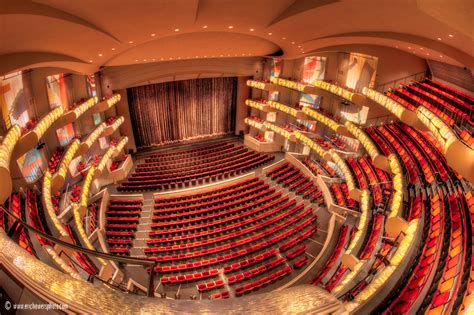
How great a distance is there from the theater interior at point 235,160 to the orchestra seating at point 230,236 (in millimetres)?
115

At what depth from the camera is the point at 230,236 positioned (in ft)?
54.3

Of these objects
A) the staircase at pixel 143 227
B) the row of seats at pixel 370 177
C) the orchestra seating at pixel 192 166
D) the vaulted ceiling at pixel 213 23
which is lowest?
the staircase at pixel 143 227

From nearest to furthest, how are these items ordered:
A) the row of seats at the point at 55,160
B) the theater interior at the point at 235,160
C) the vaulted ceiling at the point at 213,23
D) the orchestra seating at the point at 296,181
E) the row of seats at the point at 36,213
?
the theater interior at the point at 235,160, the vaulted ceiling at the point at 213,23, the row of seats at the point at 36,213, the row of seats at the point at 55,160, the orchestra seating at the point at 296,181

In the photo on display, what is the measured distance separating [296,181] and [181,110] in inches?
501

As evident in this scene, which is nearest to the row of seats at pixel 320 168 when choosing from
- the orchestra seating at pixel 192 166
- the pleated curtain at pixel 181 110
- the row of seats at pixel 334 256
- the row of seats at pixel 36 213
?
the orchestra seating at pixel 192 166

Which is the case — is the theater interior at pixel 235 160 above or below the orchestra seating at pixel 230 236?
above

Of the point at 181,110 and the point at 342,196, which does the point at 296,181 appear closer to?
the point at 342,196

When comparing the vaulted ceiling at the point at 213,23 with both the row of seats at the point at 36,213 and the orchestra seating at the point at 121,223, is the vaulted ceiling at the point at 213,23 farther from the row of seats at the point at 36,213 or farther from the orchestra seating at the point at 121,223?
the orchestra seating at the point at 121,223

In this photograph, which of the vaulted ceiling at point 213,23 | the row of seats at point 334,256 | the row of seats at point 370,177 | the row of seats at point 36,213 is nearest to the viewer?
the vaulted ceiling at point 213,23

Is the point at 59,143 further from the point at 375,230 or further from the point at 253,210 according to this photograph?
the point at 375,230

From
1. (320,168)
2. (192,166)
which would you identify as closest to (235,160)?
(192,166)

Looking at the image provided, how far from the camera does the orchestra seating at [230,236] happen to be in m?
14.2

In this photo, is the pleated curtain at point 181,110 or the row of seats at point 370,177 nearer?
the row of seats at point 370,177

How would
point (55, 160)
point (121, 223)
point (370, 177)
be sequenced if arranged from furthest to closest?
point (121, 223)
point (370, 177)
point (55, 160)
